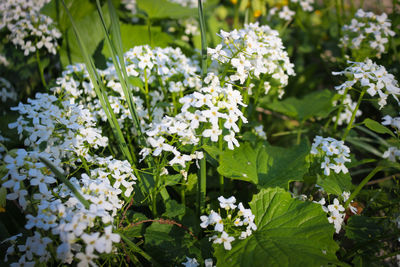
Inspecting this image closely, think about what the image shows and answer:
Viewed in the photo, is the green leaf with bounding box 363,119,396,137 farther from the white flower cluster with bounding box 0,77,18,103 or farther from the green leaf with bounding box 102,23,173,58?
the white flower cluster with bounding box 0,77,18,103

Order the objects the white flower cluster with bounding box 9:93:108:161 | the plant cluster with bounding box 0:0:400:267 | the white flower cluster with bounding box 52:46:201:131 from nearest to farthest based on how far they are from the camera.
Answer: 1. the plant cluster with bounding box 0:0:400:267
2. the white flower cluster with bounding box 9:93:108:161
3. the white flower cluster with bounding box 52:46:201:131

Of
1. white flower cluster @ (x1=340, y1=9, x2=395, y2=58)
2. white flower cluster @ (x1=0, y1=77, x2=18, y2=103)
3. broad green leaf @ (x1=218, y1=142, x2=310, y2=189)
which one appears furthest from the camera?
white flower cluster @ (x1=0, y1=77, x2=18, y2=103)

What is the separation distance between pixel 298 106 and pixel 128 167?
2.59 metres

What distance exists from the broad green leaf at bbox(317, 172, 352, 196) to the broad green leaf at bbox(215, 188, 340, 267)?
208mm

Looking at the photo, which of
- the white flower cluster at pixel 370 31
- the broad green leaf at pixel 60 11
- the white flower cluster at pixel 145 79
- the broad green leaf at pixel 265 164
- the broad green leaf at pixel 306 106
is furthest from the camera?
the broad green leaf at pixel 60 11

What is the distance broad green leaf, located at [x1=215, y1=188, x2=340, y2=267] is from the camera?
1.99m

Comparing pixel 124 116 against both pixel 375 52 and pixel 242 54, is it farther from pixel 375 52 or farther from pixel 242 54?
pixel 375 52

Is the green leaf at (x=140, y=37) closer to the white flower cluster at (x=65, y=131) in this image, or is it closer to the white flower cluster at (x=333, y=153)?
the white flower cluster at (x=65, y=131)

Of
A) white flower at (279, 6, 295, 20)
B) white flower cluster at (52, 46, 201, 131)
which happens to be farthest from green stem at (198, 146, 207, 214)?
white flower at (279, 6, 295, 20)

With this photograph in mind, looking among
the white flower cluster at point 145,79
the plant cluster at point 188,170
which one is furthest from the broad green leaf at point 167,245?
the white flower cluster at point 145,79

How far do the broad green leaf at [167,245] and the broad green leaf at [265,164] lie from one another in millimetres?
632

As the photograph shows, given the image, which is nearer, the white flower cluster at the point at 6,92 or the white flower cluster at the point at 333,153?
the white flower cluster at the point at 333,153

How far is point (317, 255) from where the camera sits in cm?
198

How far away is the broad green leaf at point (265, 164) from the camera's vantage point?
260 centimetres
